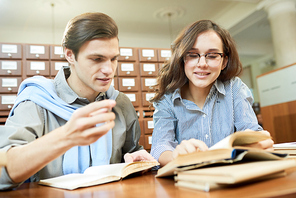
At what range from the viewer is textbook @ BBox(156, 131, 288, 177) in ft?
1.66

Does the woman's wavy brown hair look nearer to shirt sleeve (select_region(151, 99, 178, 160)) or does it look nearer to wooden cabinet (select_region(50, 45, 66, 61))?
shirt sleeve (select_region(151, 99, 178, 160))

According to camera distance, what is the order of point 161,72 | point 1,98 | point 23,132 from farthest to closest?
point 1,98, point 161,72, point 23,132

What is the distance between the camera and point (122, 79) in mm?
2891

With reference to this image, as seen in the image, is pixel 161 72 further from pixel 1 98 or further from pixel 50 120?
pixel 1 98

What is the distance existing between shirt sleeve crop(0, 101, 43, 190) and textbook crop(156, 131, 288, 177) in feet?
Result: 1.29

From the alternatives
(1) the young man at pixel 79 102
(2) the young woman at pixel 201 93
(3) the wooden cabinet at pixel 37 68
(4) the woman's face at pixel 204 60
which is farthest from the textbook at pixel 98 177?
(3) the wooden cabinet at pixel 37 68

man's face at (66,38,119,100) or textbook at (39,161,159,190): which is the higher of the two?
man's face at (66,38,119,100)

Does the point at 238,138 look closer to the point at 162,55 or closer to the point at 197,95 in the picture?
the point at 197,95

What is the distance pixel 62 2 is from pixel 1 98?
2.48m

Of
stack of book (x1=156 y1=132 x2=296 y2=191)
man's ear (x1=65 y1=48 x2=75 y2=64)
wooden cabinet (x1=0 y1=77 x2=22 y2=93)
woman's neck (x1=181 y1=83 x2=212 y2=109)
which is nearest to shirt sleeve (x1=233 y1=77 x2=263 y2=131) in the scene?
woman's neck (x1=181 y1=83 x2=212 y2=109)

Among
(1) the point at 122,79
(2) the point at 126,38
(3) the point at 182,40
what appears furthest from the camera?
(2) the point at 126,38

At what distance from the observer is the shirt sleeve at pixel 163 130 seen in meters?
1.02

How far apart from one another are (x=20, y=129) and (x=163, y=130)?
551 mm

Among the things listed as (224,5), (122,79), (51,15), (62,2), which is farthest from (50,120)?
(224,5)
